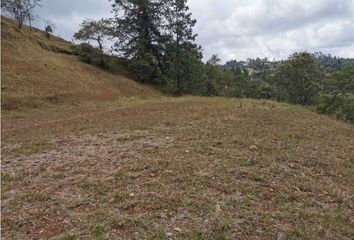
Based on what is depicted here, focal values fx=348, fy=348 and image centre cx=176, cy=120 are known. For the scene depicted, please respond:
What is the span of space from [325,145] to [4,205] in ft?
24.7

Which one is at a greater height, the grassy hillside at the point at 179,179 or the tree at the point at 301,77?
the tree at the point at 301,77

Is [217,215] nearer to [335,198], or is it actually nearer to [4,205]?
[335,198]

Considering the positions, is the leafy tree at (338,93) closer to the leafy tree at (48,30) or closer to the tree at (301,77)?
the tree at (301,77)

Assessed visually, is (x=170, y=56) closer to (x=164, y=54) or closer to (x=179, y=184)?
(x=164, y=54)

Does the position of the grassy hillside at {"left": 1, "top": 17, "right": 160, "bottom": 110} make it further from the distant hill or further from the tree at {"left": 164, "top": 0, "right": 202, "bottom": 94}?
the distant hill

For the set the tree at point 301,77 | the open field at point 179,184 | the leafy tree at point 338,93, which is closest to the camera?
the open field at point 179,184

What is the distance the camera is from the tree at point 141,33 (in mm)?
32562

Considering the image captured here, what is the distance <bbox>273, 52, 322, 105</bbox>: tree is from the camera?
30.4 m

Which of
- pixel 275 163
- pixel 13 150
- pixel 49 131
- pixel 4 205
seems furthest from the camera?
pixel 49 131

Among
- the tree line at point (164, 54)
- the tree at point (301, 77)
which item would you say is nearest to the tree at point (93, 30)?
the tree line at point (164, 54)

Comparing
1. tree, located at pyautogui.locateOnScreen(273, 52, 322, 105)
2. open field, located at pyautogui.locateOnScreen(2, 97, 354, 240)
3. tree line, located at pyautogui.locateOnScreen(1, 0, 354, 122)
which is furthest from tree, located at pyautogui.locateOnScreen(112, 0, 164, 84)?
open field, located at pyautogui.locateOnScreen(2, 97, 354, 240)

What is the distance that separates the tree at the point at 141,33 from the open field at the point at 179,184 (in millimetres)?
22604

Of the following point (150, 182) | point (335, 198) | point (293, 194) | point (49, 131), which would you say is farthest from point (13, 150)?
point (335, 198)

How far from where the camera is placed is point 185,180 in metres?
5.77
